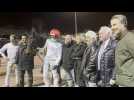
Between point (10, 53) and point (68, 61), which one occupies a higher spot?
point (10, 53)

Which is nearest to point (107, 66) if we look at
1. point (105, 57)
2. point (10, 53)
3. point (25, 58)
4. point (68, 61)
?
point (105, 57)

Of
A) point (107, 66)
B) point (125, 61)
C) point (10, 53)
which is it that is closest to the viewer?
point (125, 61)

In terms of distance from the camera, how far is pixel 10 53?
7117 mm

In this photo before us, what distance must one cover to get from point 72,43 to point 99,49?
0.47m

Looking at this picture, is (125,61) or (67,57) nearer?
(125,61)

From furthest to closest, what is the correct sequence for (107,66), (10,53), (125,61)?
(10,53) → (107,66) → (125,61)

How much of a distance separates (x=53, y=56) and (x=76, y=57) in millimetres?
390

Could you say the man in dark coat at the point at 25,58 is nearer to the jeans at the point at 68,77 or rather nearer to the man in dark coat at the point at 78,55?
the jeans at the point at 68,77

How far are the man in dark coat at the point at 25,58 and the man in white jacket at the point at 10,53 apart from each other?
82mm

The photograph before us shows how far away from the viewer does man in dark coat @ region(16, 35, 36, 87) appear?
23.3 ft

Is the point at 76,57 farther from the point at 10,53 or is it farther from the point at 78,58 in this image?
the point at 10,53

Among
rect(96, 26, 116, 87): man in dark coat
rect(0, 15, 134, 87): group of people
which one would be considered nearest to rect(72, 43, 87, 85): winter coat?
rect(0, 15, 134, 87): group of people

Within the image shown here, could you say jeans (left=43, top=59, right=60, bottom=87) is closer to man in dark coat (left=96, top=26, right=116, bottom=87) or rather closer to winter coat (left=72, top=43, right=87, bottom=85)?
winter coat (left=72, top=43, right=87, bottom=85)

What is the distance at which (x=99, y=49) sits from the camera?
23.1 ft
